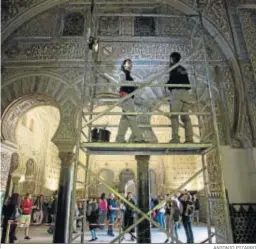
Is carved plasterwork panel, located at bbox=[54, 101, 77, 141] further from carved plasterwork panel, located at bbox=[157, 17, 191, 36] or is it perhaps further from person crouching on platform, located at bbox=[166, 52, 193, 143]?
carved plasterwork panel, located at bbox=[157, 17, 191, 36]

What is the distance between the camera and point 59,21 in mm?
5746

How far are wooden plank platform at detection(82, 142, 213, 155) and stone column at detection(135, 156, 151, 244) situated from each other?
1399mm

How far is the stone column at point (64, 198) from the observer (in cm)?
443

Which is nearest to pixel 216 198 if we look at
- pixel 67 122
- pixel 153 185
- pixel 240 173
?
pixel 240 173

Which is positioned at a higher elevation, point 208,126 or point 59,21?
point 59,21

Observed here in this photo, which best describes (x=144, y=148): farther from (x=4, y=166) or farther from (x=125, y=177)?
(x=125, y=177)

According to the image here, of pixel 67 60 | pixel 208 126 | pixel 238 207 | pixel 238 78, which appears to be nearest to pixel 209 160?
pixel 208 126

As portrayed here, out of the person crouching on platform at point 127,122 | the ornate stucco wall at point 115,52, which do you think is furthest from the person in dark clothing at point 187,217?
the person crouching on platform at point 127,122

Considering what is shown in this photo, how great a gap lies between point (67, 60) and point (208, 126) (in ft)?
11.0

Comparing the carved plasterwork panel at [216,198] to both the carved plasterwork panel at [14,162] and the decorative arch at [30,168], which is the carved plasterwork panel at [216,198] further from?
the decorative arch at [30,168]

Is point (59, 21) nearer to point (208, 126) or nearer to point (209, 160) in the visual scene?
point (208, 126)

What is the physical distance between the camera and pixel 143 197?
14.8 feet

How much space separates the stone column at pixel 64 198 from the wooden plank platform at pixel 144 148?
1.77 m

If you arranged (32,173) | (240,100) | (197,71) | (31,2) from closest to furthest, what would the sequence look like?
(240,100)
(197,71)
(31,2)
(32,173)
